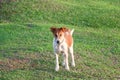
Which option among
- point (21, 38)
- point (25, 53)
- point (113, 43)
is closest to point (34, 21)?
point (21, 38)

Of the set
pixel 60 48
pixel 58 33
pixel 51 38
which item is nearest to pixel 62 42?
pixel 60 48

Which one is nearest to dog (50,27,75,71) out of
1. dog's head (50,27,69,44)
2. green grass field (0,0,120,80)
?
dog's head (50,27,69,44)

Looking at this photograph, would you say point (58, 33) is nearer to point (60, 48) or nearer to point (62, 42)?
point (62, 42)

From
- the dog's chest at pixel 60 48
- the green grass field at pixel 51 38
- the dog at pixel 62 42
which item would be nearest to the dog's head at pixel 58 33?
the dog at pixel 62 42

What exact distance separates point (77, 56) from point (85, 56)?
0.96 feet

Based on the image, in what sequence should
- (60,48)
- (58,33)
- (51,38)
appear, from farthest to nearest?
1. (51,38)
2. (60,48)
3. (58,33)

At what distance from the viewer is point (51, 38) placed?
15703mm

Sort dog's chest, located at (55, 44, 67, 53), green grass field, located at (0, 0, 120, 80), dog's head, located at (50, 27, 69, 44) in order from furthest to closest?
green grass field, located at (0, 0, 120, 80), dog's chest, located at (55, 44, 67, 53), dog's head, located at (50, 27, 69, 44)

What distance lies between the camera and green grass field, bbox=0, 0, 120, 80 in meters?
11.6

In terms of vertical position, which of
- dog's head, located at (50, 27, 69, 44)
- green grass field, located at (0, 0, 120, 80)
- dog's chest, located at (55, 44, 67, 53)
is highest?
dog's head, located at (50, 27, 69, 44)

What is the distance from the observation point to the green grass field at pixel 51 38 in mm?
11641

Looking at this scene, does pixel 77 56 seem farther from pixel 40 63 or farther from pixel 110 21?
pixel 110 21

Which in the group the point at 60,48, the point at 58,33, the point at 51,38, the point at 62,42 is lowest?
the point at 51,38

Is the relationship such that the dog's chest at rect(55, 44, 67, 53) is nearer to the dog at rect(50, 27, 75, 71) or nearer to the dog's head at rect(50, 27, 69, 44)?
the dog at rect(50, 27, 75, 71)
